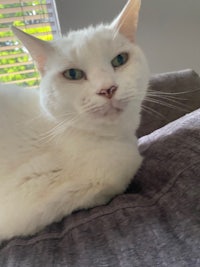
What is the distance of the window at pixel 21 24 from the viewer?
1.65 m

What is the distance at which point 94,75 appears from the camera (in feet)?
2.20

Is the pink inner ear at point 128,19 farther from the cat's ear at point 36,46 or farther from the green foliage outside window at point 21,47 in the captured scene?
the green foliage outside window at point 21,47

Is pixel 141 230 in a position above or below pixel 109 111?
below

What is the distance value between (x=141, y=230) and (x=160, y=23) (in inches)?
54.2

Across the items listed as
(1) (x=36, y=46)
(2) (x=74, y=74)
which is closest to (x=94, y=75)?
(2) (x=74, y=74)

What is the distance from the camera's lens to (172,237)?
21.3 inches

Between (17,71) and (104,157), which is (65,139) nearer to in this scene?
(104,157)

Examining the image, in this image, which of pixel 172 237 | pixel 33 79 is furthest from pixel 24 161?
pixel 33 79

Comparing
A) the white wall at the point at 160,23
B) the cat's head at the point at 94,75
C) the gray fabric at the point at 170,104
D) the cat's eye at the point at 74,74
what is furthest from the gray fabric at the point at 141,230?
the white wall at the point at 160,23

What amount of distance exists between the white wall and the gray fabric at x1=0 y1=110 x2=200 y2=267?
108 cm

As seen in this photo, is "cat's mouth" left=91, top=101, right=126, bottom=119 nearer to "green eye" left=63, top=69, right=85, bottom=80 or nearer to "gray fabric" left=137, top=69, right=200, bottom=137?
"green eye" left=63, top=69, right=85, bottom=80

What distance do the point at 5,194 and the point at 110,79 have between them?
352mm

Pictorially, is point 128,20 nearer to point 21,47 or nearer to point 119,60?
point 119,60

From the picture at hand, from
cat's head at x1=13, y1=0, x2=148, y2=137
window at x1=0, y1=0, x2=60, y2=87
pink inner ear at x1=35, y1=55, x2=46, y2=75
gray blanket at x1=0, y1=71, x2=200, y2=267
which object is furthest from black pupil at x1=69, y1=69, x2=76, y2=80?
window at x1=0, y1=0, x2=60, y2=87
